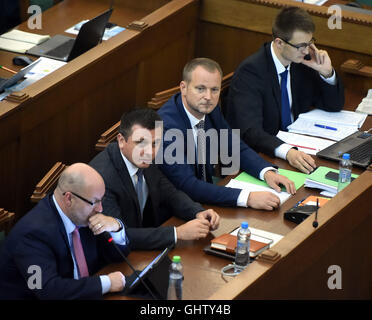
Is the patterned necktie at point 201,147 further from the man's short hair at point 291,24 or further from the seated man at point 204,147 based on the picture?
the man's short hair at point 291,24

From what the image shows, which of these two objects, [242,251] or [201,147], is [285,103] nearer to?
[201,147]

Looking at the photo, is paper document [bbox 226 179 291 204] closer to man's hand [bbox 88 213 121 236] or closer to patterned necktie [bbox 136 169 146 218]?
patterned necktie [bbox 136 169 146 218]

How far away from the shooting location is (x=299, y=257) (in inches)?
114

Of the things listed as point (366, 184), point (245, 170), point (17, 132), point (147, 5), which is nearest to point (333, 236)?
point (366, 184)

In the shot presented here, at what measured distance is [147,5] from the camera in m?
5.32

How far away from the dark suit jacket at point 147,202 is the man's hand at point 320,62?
1249mm

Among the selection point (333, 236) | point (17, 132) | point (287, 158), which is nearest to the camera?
point (333, 236)

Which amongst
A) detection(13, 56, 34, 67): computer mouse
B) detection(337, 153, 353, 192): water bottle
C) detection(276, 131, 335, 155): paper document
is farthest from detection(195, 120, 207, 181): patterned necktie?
detection(13, 56, 34, 67): computer mouse

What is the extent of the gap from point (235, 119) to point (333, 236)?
122 cm

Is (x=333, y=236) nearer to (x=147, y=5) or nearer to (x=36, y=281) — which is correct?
(x=36, y=281)

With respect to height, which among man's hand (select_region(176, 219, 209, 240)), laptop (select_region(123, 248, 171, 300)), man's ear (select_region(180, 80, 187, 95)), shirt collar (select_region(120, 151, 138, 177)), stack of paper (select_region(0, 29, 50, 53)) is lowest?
laptop (select_region(123, 248, 171, 300))

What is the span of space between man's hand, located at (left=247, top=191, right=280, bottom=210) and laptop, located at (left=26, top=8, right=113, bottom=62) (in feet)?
4.65

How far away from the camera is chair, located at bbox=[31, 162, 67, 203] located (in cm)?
340
